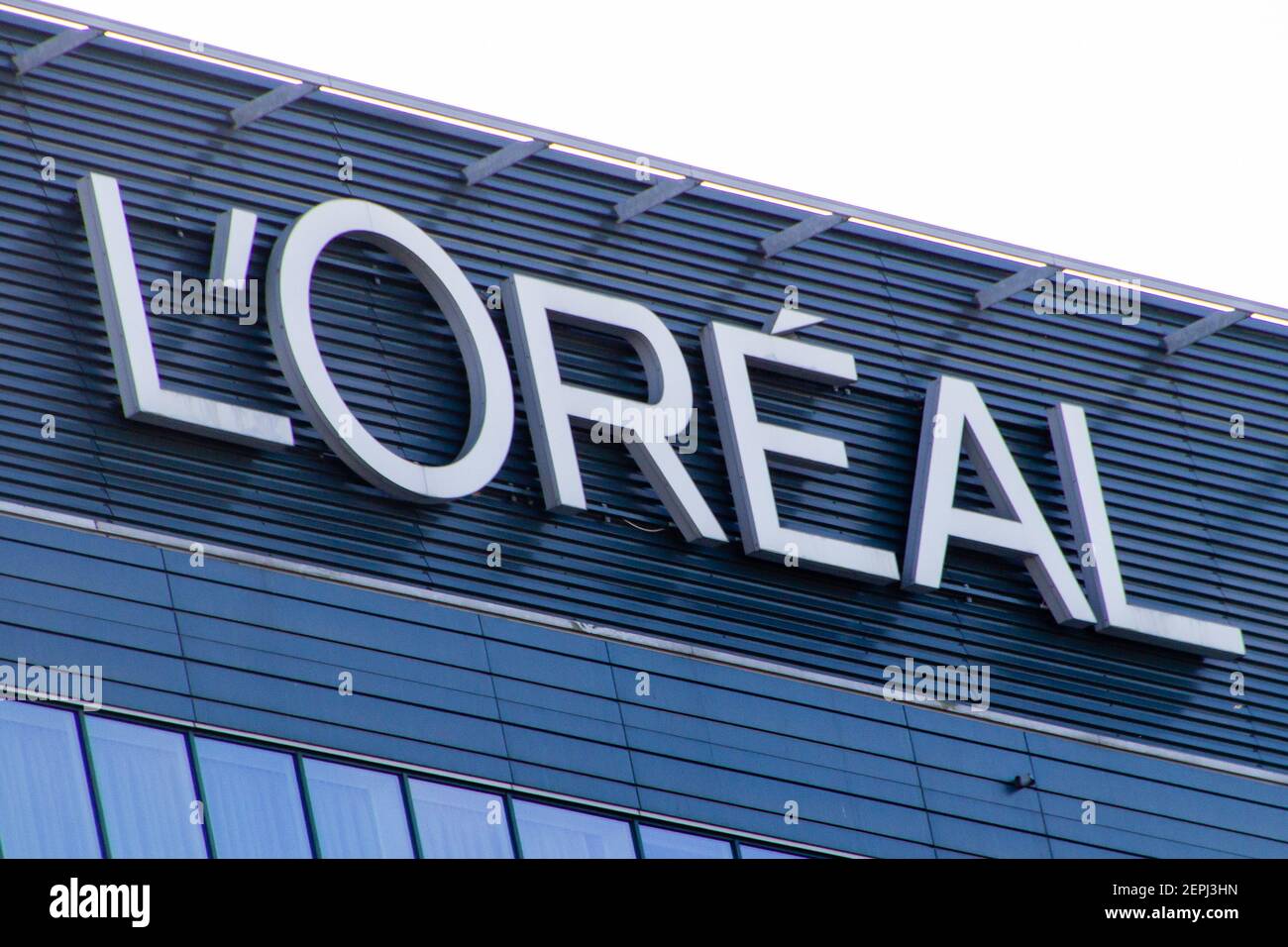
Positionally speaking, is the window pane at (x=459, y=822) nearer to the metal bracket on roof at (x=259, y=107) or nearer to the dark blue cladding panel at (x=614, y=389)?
the dark blue cladding panel at (x=614, y=389)

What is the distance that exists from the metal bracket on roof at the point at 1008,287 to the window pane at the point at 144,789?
13213 millimetres

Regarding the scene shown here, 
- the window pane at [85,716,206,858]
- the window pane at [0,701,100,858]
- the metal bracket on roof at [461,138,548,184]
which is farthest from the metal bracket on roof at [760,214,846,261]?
the window pane at [0,701,100,858]

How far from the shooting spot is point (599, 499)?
26562 mm

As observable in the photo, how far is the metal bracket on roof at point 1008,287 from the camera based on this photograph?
29734 millimetres

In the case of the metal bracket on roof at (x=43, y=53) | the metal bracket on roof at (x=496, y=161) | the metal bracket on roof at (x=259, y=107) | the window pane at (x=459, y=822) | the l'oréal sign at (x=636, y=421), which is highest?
the metal bracket on roof at (x=43, y=53)

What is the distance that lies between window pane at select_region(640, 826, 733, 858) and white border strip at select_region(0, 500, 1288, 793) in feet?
7.58

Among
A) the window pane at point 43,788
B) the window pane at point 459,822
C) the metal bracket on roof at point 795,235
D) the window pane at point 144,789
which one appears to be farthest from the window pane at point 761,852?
the metal bracket on roof at point 795,235

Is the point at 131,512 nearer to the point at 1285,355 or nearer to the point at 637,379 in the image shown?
the point at 637,379

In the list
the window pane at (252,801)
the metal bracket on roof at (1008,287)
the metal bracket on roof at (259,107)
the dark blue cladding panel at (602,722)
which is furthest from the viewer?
the metal bracket on roof at (1008,287)

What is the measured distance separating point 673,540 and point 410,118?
6477mm

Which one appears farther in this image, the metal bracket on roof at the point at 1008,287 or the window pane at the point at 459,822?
the metal bracket on roof at the point at 1008,287

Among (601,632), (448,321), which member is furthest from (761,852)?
(448,321)

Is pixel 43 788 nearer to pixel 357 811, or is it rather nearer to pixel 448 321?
pixel 357 811
